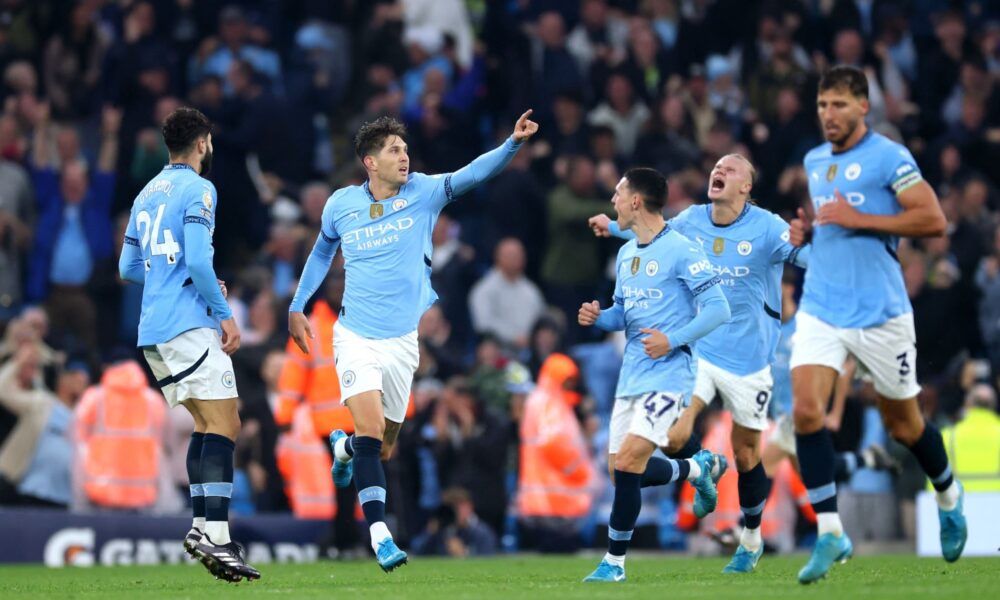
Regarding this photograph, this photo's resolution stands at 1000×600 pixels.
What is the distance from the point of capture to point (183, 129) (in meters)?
11.4

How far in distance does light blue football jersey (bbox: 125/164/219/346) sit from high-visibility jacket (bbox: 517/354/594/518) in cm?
726

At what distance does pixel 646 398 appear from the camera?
11.0m

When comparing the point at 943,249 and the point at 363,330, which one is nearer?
the point at 363,330

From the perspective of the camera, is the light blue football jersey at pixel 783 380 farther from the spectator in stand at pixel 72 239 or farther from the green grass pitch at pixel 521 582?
the spectator in stand at pixel 72 239

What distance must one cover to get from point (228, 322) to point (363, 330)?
96cm

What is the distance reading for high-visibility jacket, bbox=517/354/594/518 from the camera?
59.3 feet

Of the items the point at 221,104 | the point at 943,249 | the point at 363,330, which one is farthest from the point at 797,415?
the point at 221,104

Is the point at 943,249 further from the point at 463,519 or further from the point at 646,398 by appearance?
the point at 646,398

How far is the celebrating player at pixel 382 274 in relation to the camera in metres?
11.4

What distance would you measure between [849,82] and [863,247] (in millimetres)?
913

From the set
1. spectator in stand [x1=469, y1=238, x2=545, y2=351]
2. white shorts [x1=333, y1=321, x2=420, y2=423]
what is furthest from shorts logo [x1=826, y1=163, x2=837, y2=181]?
spectator in stand [x1=469, y1=238, x2=545, y2=351]

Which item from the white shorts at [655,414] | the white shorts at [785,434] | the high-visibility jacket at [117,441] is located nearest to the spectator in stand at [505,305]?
the high-visibility jacket at [117,441]

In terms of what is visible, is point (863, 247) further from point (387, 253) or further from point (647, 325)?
point (387, 253)

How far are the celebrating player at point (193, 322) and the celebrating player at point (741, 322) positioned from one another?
2700mm
